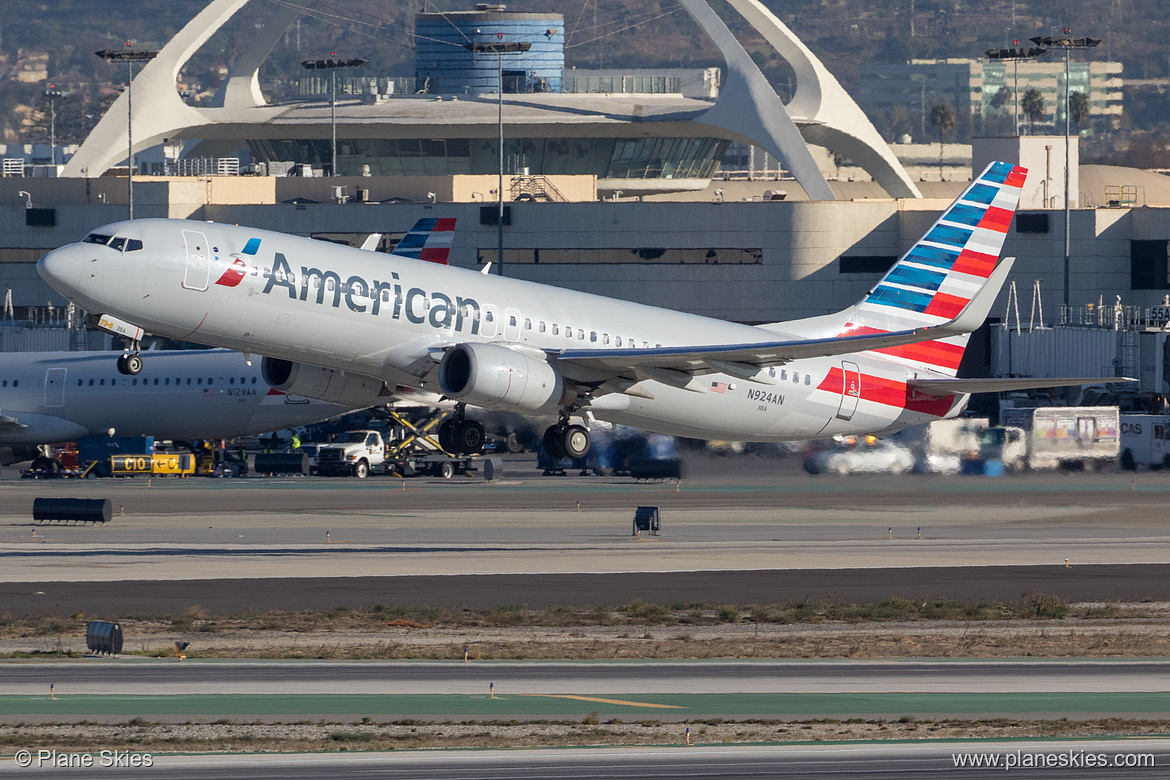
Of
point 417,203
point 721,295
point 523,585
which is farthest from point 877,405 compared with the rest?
point 417,203

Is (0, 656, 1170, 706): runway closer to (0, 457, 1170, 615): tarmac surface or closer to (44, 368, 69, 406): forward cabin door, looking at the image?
(0, 457, 1170, 615): tarmac surface

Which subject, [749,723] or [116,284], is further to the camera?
[116,284]

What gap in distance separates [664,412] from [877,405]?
24.6 ft

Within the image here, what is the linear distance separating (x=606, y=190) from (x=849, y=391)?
3520 inches

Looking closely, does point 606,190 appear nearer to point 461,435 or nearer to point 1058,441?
point 1058,441

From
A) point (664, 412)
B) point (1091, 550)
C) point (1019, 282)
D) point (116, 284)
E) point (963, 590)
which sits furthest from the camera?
point (1019, 282)

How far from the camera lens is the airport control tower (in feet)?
510

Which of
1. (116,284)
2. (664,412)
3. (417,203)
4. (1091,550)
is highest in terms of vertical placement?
(417,203)

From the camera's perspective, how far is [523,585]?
46.1 meters

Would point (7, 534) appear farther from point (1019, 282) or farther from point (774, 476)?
point (1019, 282)

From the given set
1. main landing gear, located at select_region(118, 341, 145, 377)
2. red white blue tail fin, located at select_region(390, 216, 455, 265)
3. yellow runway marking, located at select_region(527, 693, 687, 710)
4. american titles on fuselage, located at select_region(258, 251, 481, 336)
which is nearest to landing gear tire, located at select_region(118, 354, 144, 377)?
main landing gear, located at select_region(118, 341, 145, 377)

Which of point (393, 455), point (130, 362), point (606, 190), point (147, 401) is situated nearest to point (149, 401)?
point (147, 401)

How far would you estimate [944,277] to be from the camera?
55.8 meters

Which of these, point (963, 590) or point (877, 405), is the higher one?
point (877, 405)
